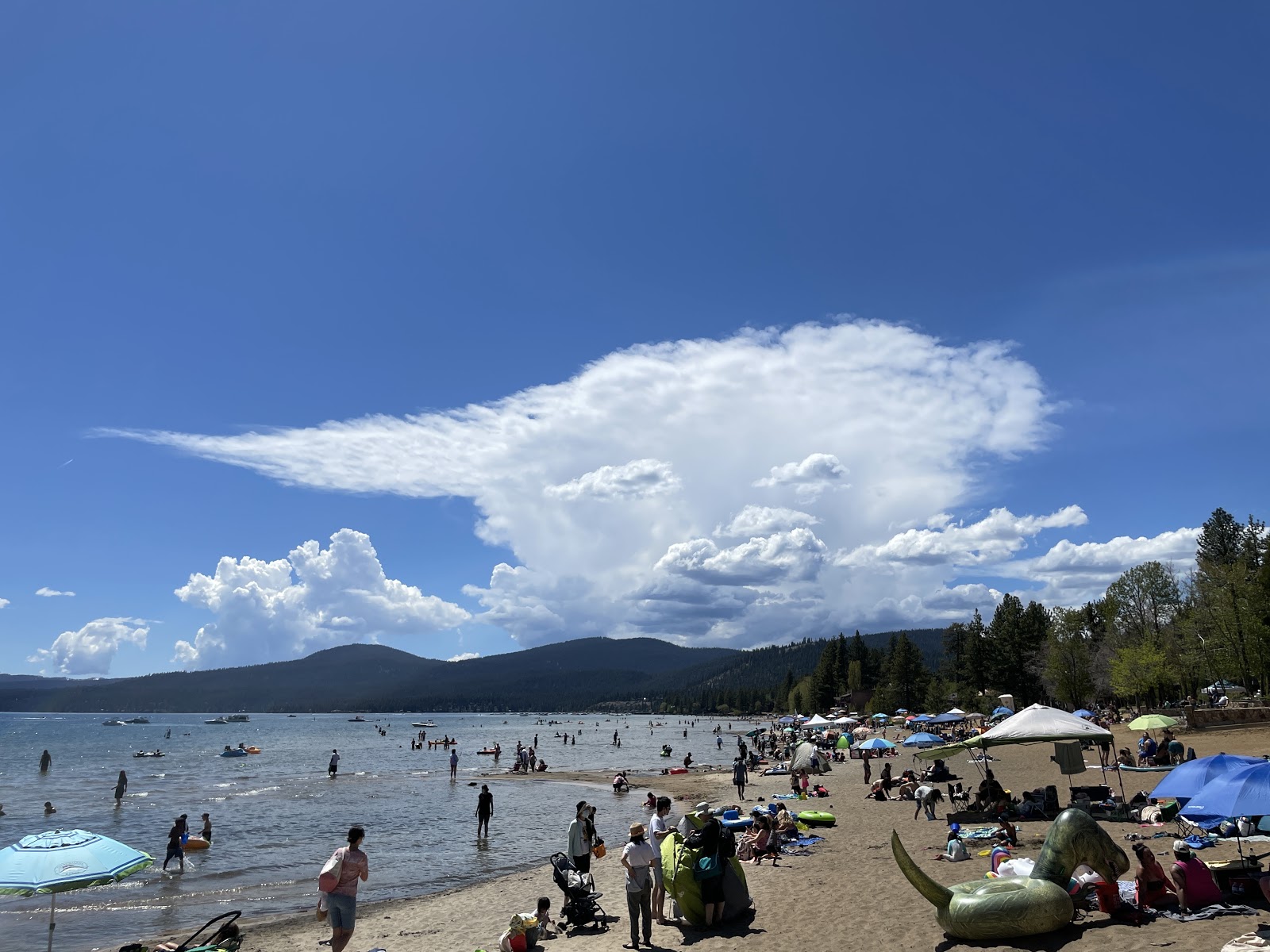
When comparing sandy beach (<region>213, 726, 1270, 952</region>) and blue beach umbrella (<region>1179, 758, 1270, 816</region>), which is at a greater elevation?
blue beach umbrella (<region>1179, 758, 1270, 816</region>)

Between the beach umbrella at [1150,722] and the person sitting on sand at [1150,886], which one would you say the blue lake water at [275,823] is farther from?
the beach umbrella at [1150,722]

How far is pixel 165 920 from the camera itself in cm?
1520

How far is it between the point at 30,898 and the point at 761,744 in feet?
166

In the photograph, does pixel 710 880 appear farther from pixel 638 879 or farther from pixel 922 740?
pixel 922 740

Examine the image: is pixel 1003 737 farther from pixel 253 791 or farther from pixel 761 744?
pixel 761 744

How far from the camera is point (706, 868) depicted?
1094cm

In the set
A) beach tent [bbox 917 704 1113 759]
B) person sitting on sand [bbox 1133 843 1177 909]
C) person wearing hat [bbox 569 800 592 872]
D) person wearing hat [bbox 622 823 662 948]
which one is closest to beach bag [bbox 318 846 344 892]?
person wearing hat [bbox 622 823 662 948]

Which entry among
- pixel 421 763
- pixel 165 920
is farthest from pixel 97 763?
pixel 165 920

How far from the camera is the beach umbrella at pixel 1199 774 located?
9.83m

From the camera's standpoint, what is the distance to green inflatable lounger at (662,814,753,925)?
1087 cm

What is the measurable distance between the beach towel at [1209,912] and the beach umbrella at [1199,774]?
4.28 feet

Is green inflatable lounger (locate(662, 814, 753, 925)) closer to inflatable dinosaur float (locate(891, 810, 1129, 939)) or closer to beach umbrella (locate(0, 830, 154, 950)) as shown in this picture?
inflatable dinosaur float (locate(891, 810, 1129, 939))

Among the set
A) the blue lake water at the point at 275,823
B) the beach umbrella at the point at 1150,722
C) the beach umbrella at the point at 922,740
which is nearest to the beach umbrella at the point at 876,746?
the beach umbrella at the point at 922,740

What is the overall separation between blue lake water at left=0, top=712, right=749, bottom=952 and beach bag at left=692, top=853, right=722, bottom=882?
764 cm
